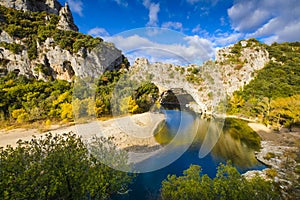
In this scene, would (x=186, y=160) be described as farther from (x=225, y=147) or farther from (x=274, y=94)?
(x=274, y=94)

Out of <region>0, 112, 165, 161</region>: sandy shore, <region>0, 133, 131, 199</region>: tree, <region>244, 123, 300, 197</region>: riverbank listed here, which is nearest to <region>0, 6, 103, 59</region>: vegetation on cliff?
<region>0, 112, 165, 161</region>: sandy shore

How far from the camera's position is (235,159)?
11.5 meters

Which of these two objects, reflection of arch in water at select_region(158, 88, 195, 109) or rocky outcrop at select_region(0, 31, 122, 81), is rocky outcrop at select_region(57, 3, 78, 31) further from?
reflection of arch in water at select_region(158, 88, 195, 109)

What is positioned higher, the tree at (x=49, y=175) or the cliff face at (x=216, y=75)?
the cliff face at (x=216, y=75)

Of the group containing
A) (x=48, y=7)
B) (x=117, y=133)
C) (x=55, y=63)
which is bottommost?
(x=117, y=133)

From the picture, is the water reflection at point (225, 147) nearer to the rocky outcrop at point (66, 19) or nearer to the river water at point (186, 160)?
the river water at point (186, 160)

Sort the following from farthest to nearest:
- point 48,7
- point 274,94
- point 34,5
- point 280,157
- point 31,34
Answer: point 48,7
point 34,5
point 31,34
point 274,94
point 280,157

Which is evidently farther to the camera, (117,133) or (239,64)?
(239,64)

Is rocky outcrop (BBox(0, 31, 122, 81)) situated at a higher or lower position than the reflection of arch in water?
higher

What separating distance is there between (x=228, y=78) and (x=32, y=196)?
3642 cm

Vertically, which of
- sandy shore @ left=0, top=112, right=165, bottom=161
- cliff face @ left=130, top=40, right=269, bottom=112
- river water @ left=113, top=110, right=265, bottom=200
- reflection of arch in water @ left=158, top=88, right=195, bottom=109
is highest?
cliff face @ left=130, top=40, right=269, bottom=112

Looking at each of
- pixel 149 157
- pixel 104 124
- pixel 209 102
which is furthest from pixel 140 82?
pixel 209 102

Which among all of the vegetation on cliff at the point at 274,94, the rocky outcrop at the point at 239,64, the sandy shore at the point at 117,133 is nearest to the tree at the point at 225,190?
the sandy shore at the point at 117,133

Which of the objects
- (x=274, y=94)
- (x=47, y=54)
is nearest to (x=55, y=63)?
(x=47, y=54)
